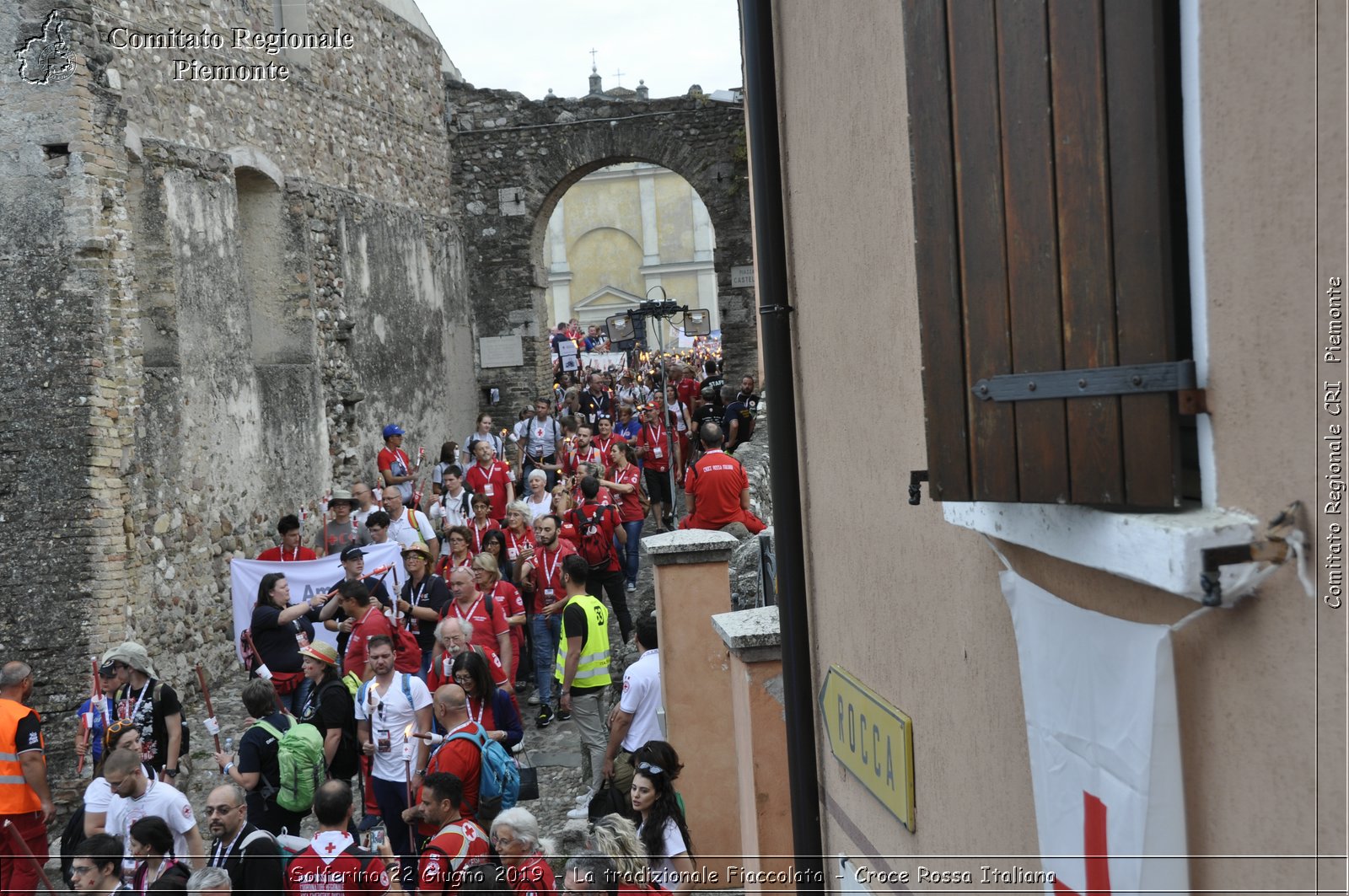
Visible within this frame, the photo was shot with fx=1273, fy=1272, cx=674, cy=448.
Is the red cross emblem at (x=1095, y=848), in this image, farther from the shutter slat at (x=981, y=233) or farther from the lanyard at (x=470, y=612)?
the lanyard at (x=470, y=612)

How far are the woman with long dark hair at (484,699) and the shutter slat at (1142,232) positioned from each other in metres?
4.97

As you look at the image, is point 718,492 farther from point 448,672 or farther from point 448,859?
point 448,859

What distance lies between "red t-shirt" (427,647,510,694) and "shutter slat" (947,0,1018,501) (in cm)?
474

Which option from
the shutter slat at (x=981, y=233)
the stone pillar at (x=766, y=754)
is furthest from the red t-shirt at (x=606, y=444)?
the shutter slat at (x=981, y=233)

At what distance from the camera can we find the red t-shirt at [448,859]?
502cm

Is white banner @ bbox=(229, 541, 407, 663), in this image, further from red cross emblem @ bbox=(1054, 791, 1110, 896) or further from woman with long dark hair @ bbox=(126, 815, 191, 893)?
red cross emblem @ bbox=(1054, 791, 1110, 896)

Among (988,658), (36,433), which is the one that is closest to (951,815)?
(988,658)

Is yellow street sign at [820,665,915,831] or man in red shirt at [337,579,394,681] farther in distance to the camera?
man in red shirt at [337,579,394,681]

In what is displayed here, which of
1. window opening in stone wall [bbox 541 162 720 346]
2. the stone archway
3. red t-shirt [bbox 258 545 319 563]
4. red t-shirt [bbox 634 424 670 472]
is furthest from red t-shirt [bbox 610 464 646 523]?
window opening in stone wall [bbox 541 162 720 346]

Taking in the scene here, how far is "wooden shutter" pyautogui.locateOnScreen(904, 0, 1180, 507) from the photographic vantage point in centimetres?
202

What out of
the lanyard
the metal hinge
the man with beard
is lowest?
the man with beard

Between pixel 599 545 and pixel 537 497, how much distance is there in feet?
3.72

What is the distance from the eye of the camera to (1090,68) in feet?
6.89

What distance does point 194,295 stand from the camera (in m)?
11.1
